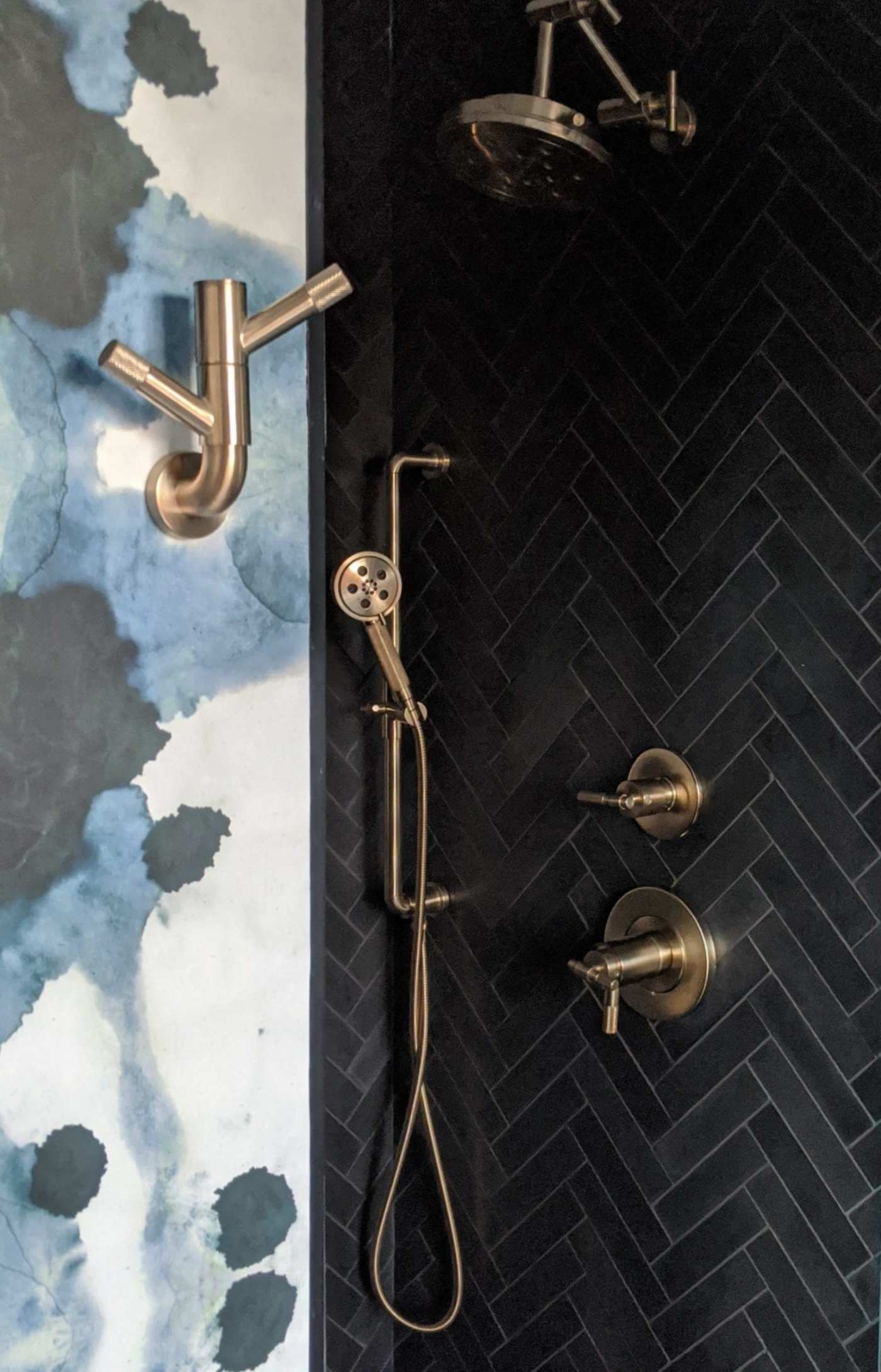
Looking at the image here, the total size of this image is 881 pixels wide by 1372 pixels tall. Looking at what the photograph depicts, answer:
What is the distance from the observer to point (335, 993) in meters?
1.87

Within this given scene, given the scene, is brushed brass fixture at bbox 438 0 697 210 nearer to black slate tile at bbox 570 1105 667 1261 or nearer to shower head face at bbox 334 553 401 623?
shower head face at bbox 334 553 401 623

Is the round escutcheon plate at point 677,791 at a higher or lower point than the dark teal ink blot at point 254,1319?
higher

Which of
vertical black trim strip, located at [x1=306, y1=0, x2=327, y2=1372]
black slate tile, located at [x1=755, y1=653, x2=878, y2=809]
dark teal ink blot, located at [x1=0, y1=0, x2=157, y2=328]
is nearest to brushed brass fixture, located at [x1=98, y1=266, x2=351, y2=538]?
dark teal ink blot, located at [x1=0, y1=0, x2=157, y2=328]

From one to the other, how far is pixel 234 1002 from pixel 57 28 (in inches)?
50.0

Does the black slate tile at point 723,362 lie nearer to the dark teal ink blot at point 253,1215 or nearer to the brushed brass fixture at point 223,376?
the brushed brass fixture at point 223,376

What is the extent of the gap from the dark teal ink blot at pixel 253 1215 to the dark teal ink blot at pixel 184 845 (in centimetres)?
46

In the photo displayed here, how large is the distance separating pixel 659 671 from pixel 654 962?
372 mm

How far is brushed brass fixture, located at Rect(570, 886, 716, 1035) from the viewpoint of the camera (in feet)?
4.72

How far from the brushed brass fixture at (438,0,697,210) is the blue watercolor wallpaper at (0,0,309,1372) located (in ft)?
1.16

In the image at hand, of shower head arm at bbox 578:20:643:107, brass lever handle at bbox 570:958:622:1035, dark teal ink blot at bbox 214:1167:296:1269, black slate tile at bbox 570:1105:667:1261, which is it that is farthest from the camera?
dark teal ink blot at bbox 214:1167:296:1269

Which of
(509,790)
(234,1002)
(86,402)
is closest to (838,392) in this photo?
(509,790)

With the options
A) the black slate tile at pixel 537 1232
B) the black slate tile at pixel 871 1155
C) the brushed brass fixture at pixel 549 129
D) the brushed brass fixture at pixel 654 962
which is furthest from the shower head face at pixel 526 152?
the black slate tile at pixel 537 1232

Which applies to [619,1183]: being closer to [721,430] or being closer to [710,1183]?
[710,1183]

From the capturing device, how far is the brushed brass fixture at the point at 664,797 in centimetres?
145
